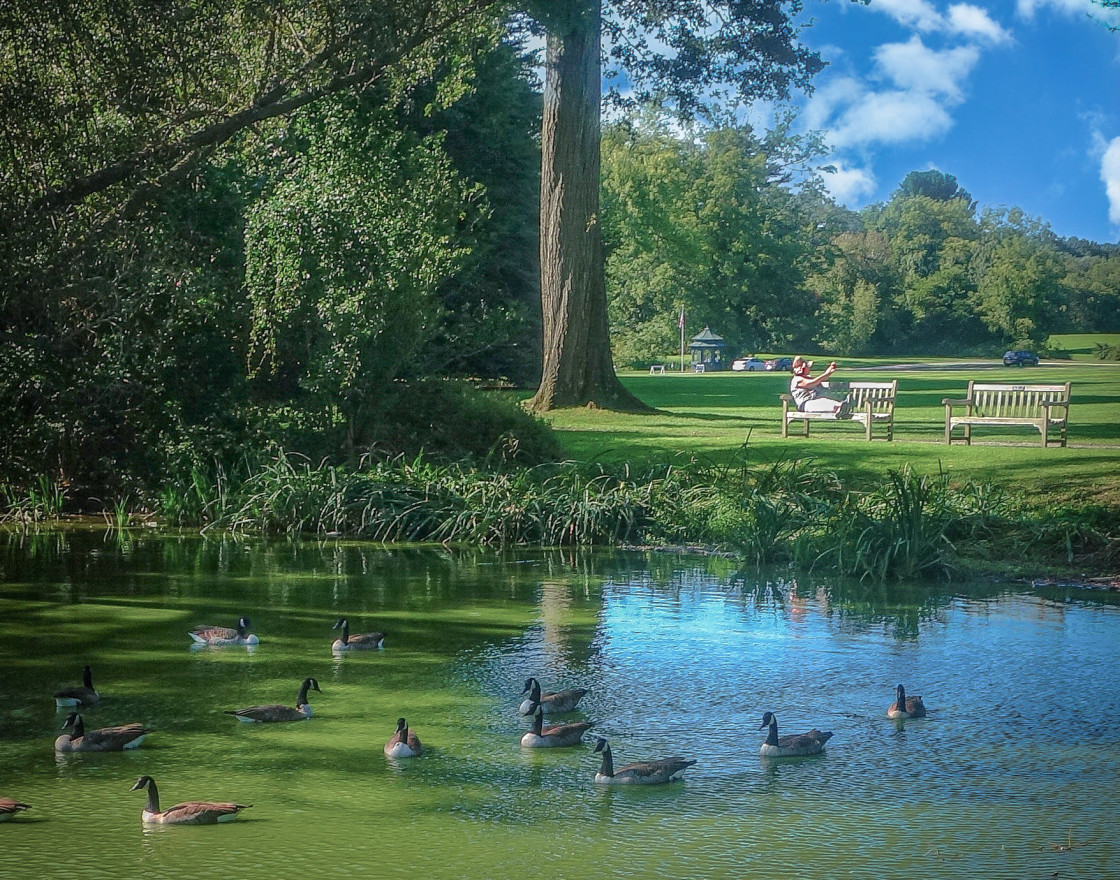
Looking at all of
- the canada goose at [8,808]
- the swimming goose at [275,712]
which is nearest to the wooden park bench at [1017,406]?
the swimming goose at [275,712]

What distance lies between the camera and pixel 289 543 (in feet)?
46.1

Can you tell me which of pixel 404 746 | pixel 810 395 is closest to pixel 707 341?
pixel 810 395

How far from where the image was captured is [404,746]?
21.4 feet

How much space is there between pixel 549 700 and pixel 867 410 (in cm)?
1380

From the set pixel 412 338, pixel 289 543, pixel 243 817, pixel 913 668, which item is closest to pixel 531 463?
pixel 412 338

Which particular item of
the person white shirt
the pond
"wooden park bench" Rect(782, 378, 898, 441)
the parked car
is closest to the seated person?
the person white shirt

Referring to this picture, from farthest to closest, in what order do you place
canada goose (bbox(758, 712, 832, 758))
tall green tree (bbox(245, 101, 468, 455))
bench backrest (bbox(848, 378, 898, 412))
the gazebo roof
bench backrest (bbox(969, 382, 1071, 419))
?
the gazebo roof < bench backrest (bbox(848, 378, 898, 412)) < bench backrest (bbox(969, 382, 1071, 419)) < tall green tree (bbox(245, 101, 468, 455)) < canada goose (bbox(758, 712, 832, 758))

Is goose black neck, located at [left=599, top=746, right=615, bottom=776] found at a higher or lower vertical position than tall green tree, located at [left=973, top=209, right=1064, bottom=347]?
lower

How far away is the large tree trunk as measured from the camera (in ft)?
77.0

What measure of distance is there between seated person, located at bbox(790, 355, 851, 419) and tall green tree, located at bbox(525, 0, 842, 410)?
2.97m

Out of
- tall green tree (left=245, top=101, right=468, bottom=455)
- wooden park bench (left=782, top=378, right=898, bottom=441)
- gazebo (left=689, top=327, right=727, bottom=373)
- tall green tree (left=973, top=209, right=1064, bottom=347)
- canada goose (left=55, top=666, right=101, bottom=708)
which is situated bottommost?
canada goose (left=55, top=666, right=101, bottom=708)

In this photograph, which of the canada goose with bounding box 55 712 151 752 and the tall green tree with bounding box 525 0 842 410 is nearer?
the canada goose with bounding box 55 712 151 752

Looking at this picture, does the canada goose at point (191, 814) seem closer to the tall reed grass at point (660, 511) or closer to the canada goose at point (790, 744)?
the canada goose at point (790, 744)

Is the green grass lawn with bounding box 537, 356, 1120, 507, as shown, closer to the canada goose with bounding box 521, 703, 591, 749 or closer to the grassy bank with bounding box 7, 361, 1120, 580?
the grassy bank with bounding box 7, 361, 1120, 580
